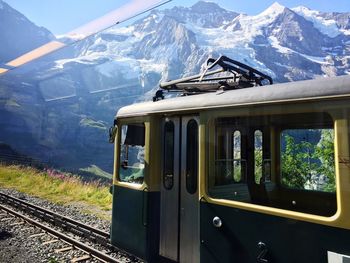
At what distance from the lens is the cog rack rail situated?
17.9ft

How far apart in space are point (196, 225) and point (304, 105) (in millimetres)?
2195

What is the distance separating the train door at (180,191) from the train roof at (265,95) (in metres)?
0.22

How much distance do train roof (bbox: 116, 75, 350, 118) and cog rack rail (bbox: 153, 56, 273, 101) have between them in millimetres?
619

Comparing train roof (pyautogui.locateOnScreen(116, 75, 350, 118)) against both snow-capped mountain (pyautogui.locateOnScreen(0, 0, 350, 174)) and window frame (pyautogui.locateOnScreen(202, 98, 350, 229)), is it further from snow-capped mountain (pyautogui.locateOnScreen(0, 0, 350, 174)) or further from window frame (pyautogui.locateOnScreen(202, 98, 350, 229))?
snow-capped mountain (pyautogui.locateOnScreen(0, 0, 350, 174))

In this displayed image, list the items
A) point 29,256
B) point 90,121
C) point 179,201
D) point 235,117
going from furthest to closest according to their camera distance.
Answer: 1. point 90,121
2. point 29,256
3. point 179,201
4. point 235,117

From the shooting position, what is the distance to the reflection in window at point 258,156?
5184 millimetres

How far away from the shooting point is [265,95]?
3967 millimetres

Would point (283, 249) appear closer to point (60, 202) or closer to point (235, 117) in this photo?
point (235, 117)

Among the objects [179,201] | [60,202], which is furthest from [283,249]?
[60,202]

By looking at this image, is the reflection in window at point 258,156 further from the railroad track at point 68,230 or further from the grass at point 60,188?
the grass at point 60,188

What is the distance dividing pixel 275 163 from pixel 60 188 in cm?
1350

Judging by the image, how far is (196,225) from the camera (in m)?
4.80

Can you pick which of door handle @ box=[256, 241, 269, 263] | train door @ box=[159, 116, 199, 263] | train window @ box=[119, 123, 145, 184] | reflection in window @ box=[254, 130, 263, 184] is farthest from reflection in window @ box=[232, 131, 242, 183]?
train window @ box=[119, 123, 145, 184]

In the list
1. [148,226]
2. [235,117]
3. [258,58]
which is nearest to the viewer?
[235,117]
